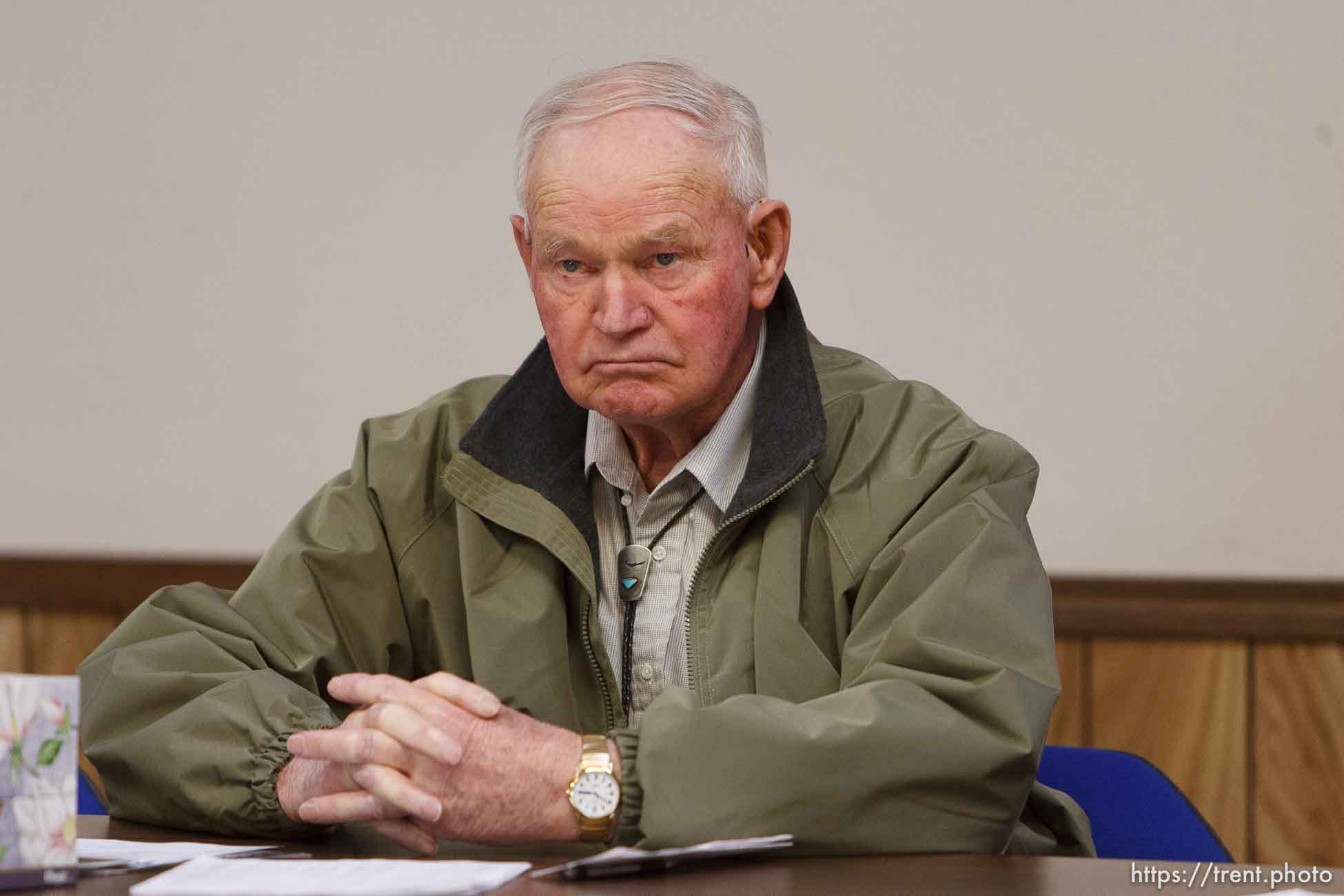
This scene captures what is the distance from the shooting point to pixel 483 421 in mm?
1899

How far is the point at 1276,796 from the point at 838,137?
1354 millimetres

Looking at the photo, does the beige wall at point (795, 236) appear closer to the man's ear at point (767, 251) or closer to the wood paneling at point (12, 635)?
the wood paneling at point (12, 635)

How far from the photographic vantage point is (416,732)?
4.54 feet

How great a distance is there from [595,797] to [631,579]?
0.50 meters

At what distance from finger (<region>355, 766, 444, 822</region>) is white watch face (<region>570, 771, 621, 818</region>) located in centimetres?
12

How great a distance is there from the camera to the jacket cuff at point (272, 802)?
1501mm

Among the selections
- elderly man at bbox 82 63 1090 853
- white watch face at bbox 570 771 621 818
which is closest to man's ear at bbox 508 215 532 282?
elderly man at bbox 82 63 1090 853

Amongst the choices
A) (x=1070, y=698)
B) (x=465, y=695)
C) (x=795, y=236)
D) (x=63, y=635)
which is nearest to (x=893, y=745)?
(x=465, y=695)

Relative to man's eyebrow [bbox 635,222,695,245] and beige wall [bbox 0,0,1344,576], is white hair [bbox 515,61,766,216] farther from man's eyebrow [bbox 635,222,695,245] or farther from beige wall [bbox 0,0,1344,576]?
beige wall [bbox 0,0,1344,576]

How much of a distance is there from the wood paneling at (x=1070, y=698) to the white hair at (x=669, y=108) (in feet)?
3.97

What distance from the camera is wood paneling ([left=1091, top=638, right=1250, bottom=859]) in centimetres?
267

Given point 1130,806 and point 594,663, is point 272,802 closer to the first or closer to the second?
point 594,663

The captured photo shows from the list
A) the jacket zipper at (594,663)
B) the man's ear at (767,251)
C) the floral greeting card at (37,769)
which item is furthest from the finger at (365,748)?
the man's ear at (767,251)

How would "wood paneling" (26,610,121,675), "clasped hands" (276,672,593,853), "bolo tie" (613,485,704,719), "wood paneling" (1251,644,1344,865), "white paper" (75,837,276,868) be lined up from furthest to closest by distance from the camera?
"wood paneling" (26,610,121,675)
"wood paneling" (1251,644,1344,865)
"bolo tie" (613,485,704,719)
"clasped hands" (276,672,593,853)
"white paper" (75,837,276,868)
